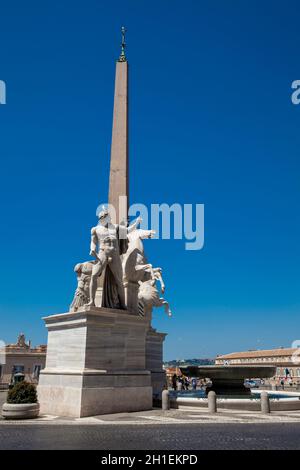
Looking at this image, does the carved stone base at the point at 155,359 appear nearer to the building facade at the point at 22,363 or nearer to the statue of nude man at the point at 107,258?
the statue of nude man at the point at 107,258

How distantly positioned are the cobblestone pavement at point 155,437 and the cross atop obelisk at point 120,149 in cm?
958

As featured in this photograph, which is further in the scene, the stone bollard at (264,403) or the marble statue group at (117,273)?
the marble statue group at (117,273)

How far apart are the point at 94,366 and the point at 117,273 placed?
10.0ft

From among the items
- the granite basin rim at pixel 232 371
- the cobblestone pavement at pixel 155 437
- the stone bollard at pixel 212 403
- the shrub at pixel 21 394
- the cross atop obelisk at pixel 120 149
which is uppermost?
the cross atop obelisk at pixel 120 149

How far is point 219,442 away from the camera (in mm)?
7902

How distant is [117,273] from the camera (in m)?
14.1

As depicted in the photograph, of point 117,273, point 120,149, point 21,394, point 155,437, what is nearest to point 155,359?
point 117,273

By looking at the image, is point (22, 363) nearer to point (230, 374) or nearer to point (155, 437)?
point (230, 374)

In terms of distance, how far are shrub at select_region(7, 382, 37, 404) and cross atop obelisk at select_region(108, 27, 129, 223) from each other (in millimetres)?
7974

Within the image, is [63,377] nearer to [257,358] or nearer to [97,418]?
[97,418]

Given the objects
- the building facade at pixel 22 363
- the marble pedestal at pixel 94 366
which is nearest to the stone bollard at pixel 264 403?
the marble pedestal at pixel 94 366

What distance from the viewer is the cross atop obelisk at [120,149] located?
18.2 meters

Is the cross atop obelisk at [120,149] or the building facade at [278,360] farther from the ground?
the cross atop obelisk at [120,149]

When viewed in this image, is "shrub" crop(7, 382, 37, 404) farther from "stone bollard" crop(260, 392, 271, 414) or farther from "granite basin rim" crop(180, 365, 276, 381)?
"stone bollard" crop(260, 392, 271, 414)
